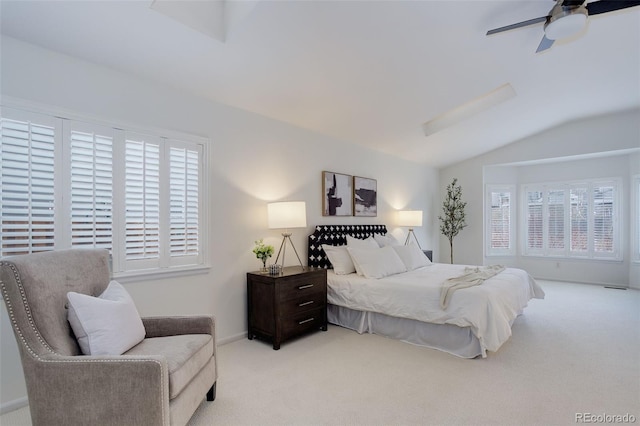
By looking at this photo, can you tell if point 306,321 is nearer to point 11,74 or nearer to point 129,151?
point 129,151

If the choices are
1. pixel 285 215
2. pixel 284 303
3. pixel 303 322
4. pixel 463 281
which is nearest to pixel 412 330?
pixel 463 281

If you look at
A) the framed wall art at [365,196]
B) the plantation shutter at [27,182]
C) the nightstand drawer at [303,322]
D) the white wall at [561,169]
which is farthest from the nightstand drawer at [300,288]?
the white wall at [561,169]

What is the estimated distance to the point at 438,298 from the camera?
314 cm

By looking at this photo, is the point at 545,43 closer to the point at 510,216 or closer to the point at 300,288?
the point at 300,288

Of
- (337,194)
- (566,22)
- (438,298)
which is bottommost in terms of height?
(438,298)

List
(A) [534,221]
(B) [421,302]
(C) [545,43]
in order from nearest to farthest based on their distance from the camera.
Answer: (C) [545,43], (B) [421,302], (A) [534,221]

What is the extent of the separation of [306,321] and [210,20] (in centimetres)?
289

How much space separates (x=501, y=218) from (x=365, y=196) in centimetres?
380

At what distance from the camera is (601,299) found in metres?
5.10

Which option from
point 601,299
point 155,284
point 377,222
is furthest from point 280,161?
point 601,299

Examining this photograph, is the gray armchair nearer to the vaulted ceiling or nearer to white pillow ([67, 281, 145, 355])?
white pillow ([67, 281, 145, 355])

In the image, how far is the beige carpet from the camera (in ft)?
6.90

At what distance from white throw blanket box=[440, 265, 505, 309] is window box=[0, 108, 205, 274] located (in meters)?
2.38

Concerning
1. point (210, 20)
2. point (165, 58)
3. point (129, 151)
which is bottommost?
point (129, 151)
